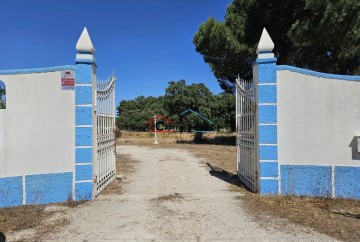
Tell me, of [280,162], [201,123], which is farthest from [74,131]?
[201,123]

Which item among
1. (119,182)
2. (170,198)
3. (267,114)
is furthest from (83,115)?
(267,114)

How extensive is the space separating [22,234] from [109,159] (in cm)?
336

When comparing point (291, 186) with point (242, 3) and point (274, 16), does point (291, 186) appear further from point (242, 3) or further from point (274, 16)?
point (242, 3)

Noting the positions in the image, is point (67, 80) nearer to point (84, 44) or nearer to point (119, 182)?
point (84, 44)

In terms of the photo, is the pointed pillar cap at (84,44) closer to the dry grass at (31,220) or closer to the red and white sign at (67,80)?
the red and white sign at (67,80)

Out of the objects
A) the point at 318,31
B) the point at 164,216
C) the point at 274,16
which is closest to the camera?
the point at 164,216

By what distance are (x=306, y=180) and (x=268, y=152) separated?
0.94m

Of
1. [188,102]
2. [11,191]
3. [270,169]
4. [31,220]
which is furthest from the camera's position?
[188,102]

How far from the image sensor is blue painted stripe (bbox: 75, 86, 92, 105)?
17.7 feet

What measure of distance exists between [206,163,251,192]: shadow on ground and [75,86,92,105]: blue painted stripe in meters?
4.10

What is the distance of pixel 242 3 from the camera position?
51.1ft

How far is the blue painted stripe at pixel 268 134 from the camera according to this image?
221 inches

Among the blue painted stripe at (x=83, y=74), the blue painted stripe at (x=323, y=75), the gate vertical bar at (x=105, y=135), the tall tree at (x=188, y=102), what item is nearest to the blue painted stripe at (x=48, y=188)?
the gate vertical bar at (x=105, y=135)

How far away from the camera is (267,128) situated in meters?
5.63
